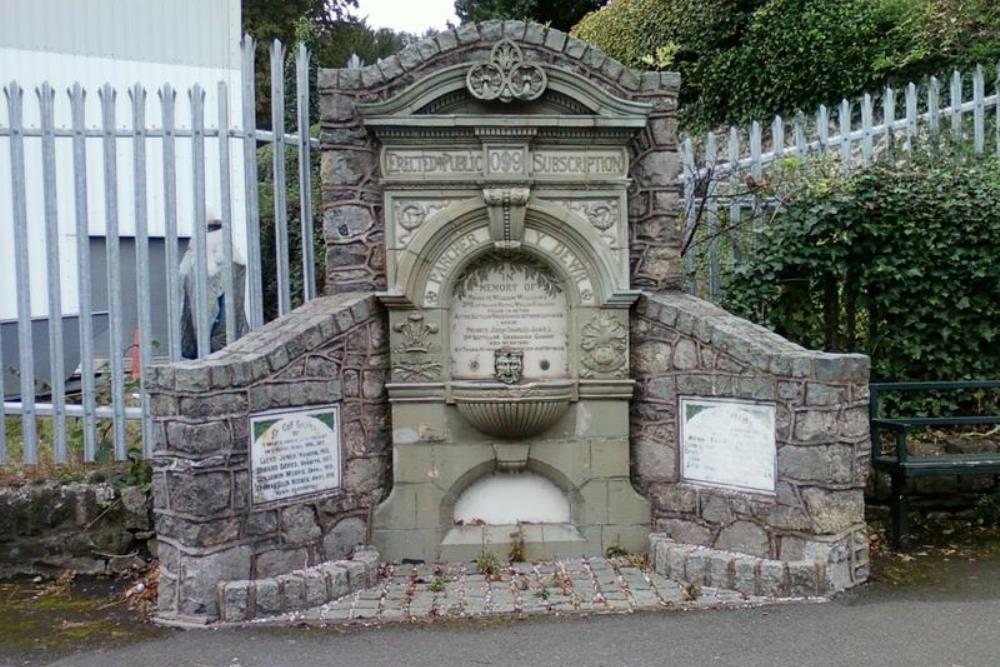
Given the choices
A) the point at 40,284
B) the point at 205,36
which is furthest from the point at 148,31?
the point at 40,284

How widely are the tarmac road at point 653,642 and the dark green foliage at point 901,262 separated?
7.25 feet

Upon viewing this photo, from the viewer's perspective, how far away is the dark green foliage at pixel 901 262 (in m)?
6.50

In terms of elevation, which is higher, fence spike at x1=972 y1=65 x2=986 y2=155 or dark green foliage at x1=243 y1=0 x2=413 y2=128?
dark green foliage at x1=243 y1=0 x2=413 y2=128

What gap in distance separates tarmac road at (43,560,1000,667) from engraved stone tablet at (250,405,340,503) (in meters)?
0.83

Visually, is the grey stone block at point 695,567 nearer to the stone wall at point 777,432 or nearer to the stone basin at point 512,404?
the stone wall at point 777,432

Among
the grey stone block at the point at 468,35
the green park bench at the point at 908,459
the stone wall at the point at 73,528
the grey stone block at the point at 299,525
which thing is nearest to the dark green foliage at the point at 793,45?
the grey stone block at the point at 468,35

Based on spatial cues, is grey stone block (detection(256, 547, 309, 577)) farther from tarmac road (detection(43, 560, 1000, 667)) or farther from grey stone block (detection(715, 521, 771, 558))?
grey stone block (detection(715, 521, 771, 558))

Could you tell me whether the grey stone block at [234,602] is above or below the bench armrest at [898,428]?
below

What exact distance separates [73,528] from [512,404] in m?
2.83

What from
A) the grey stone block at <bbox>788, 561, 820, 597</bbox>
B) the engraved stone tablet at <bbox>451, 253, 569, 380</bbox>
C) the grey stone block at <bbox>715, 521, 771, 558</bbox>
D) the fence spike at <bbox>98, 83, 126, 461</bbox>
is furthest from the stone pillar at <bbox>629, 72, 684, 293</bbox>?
the fence spike at <bbox>98, 83, 126, 461</bbox>

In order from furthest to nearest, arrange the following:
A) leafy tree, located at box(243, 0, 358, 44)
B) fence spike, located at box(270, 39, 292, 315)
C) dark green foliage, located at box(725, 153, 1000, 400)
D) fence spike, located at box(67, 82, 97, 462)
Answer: leafy tree, located at box(243, 0, 358, 44) → dark green foliage, located at box(725, 153, 1000, 400) → fence spike, located at box(270, 39, 292, 315) → fence spike, located at box(67, 82, 97, 462)

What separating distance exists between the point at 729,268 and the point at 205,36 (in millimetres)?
8114

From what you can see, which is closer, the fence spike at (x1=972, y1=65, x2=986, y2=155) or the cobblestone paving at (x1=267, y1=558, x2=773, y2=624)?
the cobblestone paving at (x1=267, y1=558, x2=773, y2=624)

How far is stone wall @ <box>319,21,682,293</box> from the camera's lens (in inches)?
231
